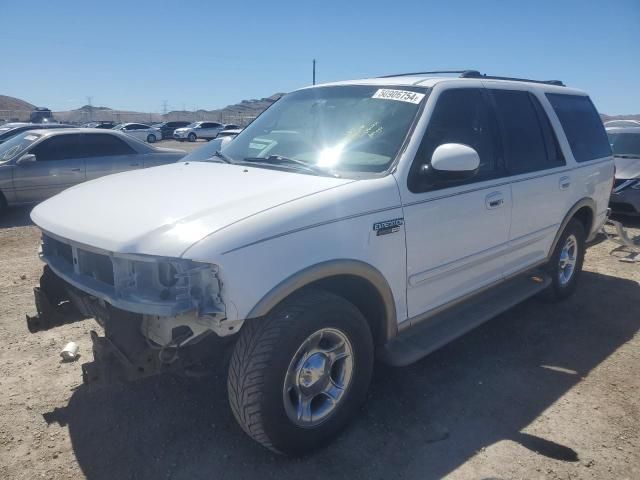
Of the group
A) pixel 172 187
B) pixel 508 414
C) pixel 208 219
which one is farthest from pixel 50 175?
pixel 508 414

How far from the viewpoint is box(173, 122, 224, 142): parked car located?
4091cm

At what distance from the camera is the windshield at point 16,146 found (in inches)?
354

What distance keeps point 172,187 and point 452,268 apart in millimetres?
1884

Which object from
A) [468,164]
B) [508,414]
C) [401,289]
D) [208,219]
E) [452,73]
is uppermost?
[452,73]

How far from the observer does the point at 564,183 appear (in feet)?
14.7

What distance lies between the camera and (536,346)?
165 inches

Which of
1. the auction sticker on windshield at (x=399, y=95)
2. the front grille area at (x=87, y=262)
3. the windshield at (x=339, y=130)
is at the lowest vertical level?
the front grille area at (x=87, y=262)

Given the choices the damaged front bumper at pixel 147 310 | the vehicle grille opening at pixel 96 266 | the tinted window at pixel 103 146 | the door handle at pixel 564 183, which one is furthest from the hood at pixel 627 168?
the tinted window at pixel 103 146

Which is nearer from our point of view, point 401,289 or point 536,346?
point 401,289

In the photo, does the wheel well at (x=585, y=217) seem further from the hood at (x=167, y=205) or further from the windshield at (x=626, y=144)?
the windshield at (x=626, y=144)

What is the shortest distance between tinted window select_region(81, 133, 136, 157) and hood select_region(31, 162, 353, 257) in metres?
6.91

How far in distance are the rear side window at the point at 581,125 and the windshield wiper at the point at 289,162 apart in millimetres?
2757

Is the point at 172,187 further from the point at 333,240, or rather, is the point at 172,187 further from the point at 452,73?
the point at 452,73

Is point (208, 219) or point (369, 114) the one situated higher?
point (369, 114)
